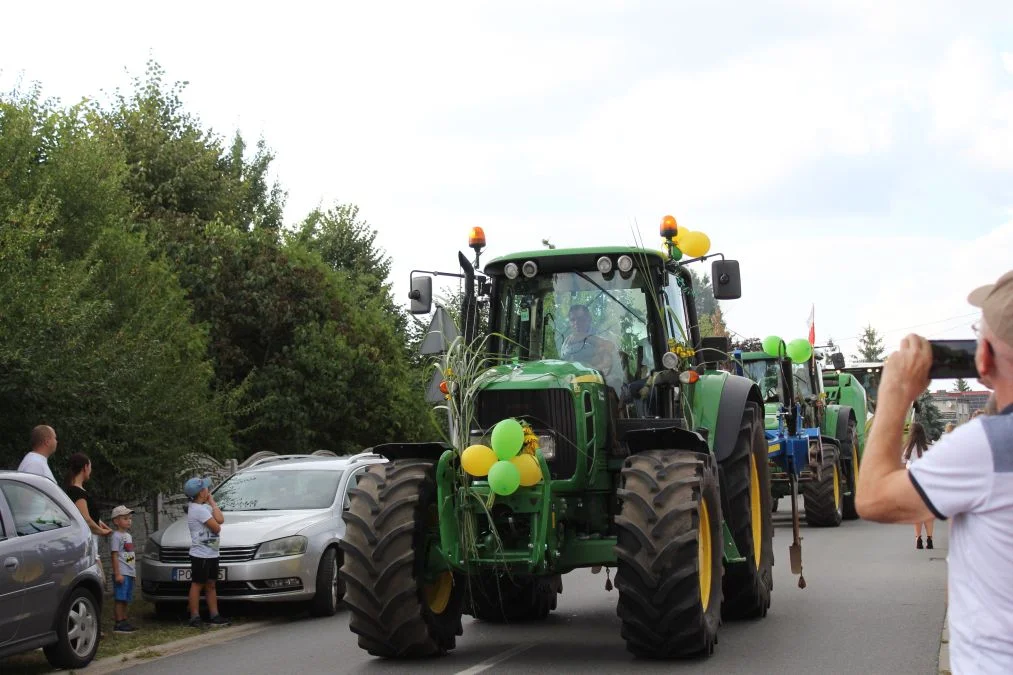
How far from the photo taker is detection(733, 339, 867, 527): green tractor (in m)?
20.0

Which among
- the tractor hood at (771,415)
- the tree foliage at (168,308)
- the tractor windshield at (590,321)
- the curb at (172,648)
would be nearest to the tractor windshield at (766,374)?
the tractor hood at (771,415)

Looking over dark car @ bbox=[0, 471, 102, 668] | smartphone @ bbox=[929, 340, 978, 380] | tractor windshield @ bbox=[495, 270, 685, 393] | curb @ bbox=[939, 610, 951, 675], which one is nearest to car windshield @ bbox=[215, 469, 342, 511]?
dark car @ bbox=[0, 471, 102, 668]

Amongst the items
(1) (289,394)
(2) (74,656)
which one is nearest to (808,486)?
(1) (289,394)

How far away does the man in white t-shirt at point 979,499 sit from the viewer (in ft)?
9.94

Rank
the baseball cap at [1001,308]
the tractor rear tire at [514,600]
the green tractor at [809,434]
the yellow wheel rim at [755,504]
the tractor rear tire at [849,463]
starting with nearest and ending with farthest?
1. the baseball cap at [1001,308]
2. the tractor rear tire at [514,600]
3. the yellow wheel rim at [755,504]
4. the green tractor at [809,434]
5. the tractor rear tire at [849,463]

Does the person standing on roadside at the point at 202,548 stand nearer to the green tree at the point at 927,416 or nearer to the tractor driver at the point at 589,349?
the tractor driver at the point at 589,349

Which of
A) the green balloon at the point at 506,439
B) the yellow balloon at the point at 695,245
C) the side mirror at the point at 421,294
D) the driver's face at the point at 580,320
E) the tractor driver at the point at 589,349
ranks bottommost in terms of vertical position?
the green balloon at the point at 506,439

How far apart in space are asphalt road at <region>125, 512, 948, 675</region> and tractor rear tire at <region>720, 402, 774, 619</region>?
205 mm

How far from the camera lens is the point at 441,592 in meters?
9.71

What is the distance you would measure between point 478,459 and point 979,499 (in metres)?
6.04

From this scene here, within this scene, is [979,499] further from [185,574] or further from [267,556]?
[185,574]

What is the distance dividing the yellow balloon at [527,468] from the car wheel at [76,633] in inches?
138

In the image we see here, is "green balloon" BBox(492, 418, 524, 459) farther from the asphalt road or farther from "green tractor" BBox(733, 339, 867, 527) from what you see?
"green tractor" BBox(733, 339, 867, 527)

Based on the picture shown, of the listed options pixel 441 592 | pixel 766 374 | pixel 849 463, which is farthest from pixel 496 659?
pixel 849 463
